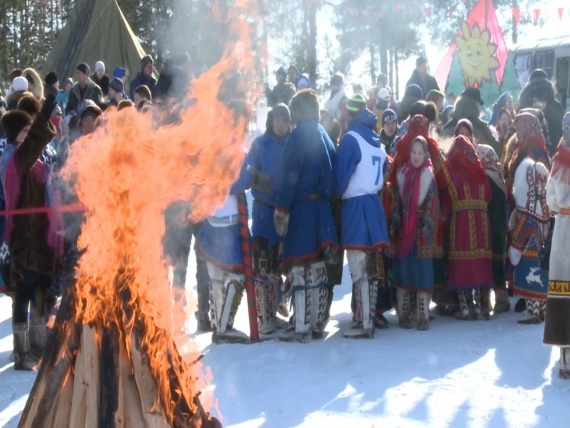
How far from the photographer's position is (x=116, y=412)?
154 inches

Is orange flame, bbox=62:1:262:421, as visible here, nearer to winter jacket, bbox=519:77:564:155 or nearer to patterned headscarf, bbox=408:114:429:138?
patterned headscarf, bbox=408:114:429:138

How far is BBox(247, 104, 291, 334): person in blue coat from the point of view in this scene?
7.89m

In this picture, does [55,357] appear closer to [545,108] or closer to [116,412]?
[116,412]

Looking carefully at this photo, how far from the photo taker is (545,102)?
36.8 feet

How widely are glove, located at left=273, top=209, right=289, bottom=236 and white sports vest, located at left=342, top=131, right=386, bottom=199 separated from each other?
605 millimetres

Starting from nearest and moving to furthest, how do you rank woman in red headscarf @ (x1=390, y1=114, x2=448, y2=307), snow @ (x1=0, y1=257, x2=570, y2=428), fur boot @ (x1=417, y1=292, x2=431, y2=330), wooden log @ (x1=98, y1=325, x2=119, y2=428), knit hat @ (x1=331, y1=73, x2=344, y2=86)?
wooden log @ (x1=98, y1=325, x2=119, y2=428), snow @ (x1=0, y1=257, x2=570, y2=428), fur boot @ (x1=417, y1=292, x2=431, y2=330), woman in red headscarf @ (x1=390, y1=114, x2=448, y2=307), knit hat @ (x1=331, y1=73, x2=344, y2=86)

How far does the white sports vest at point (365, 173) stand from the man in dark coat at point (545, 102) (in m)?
4.10

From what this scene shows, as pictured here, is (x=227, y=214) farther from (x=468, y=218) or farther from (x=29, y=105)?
(x=468, y=218)

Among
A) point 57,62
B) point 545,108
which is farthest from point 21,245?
point 57,62

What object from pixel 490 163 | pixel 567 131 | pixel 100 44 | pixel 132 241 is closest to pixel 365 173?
pixel 490 163

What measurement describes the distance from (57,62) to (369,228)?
1244 cm

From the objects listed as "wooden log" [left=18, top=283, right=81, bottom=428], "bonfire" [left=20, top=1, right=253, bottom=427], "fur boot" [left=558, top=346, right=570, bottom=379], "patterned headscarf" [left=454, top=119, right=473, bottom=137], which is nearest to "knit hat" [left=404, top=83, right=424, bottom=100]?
"patterned headscarf" [left=454, top=119, right=473, bottom=137]

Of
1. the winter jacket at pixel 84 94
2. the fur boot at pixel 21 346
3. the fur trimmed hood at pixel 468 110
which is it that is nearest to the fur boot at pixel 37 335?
the fur boot at pixel 21 346

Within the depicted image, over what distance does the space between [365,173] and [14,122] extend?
2.93m
